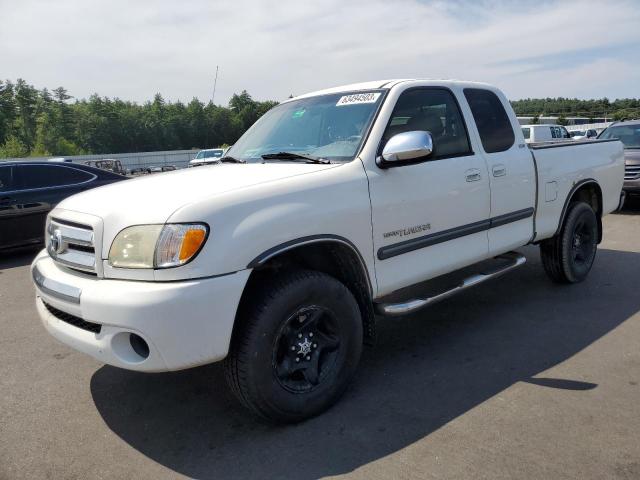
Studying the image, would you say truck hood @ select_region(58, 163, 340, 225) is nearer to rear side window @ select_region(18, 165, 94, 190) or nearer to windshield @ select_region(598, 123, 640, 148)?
rear side window @ select_region(18, 165, 94, 190)

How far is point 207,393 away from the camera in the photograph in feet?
11.4

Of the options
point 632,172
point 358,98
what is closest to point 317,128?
point 358,98

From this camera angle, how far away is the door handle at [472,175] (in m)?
3.94

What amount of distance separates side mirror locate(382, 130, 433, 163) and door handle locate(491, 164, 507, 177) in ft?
3.78

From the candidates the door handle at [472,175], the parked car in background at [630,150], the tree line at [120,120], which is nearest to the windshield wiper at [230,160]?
the door handle at [472,175]

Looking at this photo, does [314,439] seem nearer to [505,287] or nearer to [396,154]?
[396,154]

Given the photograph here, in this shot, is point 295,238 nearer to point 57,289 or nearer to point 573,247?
point 57,289

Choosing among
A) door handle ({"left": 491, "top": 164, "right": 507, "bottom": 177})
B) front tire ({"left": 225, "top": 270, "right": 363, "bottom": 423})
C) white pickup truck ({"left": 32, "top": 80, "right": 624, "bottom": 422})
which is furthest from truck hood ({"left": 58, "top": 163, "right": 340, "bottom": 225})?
door handle ({"left": 491, "top": 164, "right": 507, "bottom": 177})

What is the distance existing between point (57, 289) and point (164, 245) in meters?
0.80

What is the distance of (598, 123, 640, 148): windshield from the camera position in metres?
10.6

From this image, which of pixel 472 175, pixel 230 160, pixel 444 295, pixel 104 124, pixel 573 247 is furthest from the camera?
pixel 104 124

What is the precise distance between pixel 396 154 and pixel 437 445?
1.66 m

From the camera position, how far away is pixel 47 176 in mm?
8547

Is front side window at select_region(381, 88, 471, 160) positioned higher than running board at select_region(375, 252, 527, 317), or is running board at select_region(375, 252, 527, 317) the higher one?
front side window at select_region(381, 88, 471, 160)
